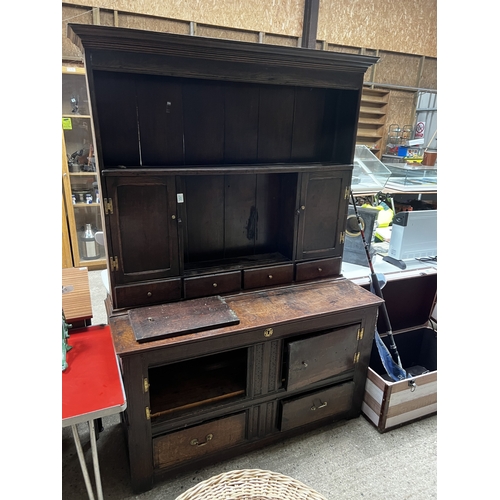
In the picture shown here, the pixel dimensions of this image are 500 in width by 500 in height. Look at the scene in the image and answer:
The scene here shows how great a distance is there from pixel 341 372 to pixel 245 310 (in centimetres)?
60

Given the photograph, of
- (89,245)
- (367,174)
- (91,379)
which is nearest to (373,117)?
(367,174)

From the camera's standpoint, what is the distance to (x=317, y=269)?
1.88m

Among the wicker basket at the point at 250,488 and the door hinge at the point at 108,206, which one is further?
the door hinge at the point at 108,206

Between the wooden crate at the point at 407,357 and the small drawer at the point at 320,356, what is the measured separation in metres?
0.23

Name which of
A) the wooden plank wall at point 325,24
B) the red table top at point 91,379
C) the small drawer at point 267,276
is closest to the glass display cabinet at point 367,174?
the small drawer at point 267,276

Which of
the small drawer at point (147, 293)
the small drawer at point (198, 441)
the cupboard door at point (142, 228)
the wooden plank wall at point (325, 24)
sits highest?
the wooden plank wall at point (325, 24)

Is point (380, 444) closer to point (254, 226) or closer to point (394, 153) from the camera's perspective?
point (254, 226)

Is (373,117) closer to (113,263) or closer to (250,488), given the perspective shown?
(113,263)

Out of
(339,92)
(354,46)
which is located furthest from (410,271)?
(354,46)

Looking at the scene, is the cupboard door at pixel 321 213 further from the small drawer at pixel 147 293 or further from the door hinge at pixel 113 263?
the door hinge at pixel 113 263

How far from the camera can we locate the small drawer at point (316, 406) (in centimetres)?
167

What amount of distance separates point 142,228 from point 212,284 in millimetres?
408

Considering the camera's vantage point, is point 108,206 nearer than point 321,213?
Yes

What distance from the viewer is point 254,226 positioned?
1873mm
